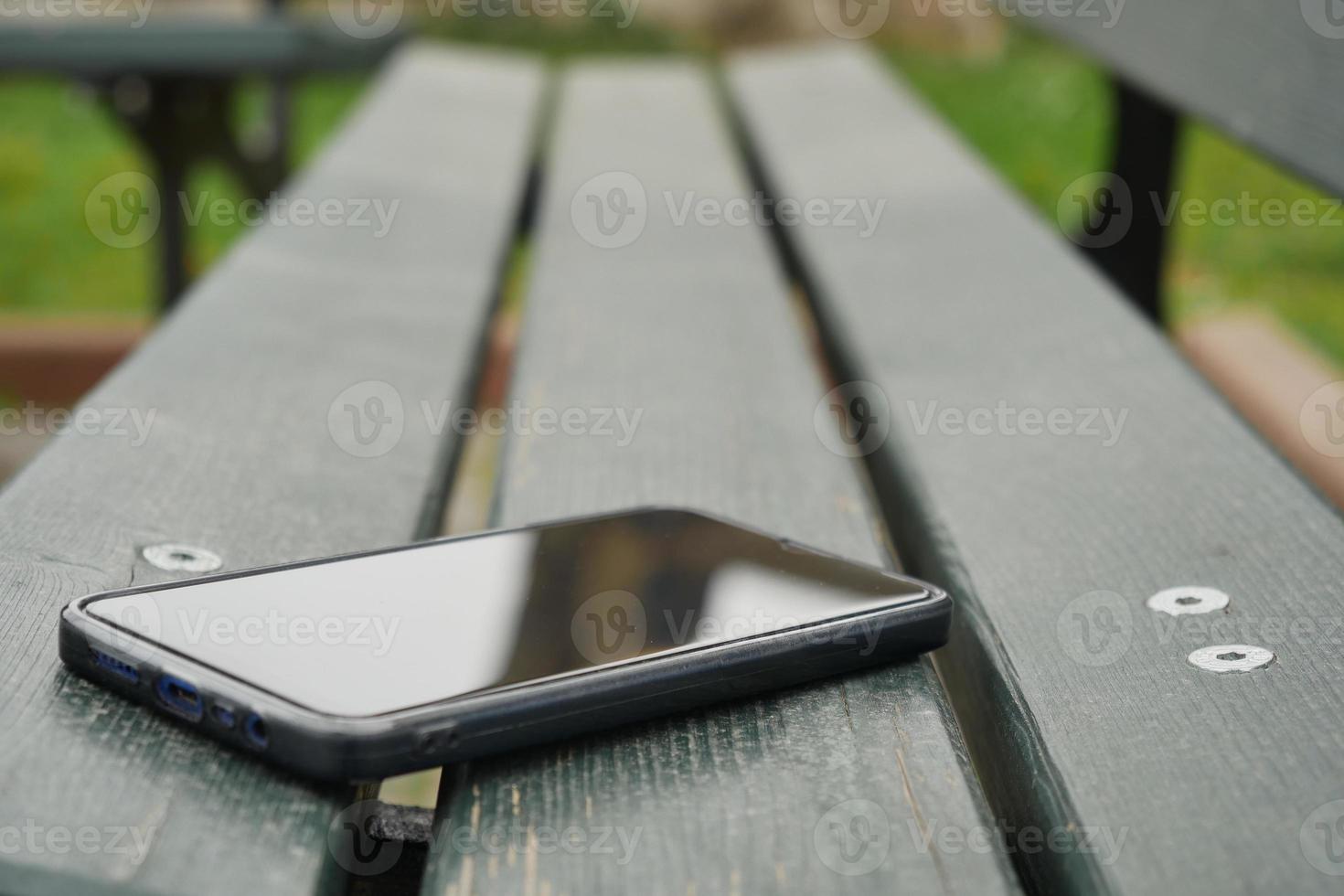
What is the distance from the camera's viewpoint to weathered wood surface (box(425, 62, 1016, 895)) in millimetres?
571

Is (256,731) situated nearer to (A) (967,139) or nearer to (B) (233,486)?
(B) (233,486)

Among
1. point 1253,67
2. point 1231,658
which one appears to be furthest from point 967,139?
point 1231,658

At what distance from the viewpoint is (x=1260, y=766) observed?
0.62m

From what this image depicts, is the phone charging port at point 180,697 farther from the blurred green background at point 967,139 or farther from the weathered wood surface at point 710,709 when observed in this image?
the blurred green background at point 967,139

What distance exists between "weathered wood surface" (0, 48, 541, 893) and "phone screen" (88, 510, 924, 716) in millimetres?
45

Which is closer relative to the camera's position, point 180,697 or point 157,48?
point 180,697

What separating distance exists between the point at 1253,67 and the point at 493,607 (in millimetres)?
993

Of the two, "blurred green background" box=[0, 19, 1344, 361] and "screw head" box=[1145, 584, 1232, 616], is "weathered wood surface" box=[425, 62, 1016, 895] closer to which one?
"screw head" box=[1145, 584, 1232, 616]

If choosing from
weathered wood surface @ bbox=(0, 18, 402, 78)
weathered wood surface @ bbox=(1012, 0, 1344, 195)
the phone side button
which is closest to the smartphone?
the phone side button

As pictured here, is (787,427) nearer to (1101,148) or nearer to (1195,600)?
(1195,600)

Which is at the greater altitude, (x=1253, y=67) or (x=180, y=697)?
(x=1253, y=67)

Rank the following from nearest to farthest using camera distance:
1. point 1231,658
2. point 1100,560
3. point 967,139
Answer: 1. point 1231,658
2. point 1100,560
3. point 967,139

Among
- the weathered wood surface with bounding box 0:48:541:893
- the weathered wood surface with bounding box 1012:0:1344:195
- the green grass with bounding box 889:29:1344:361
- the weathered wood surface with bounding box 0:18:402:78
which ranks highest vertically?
the weathered wood surface with bounding box 1012:0:1344:195

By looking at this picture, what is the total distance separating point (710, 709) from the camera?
685 mm
